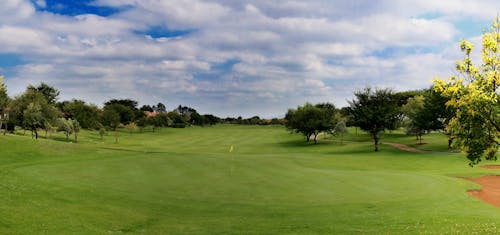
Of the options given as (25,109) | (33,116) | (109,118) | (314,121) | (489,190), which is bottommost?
(489,190)

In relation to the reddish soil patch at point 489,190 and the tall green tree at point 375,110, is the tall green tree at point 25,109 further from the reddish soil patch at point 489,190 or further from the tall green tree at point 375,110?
the reddish soil patch at point 489,190

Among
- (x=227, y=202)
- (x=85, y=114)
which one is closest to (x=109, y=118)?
(x=85, y=114)

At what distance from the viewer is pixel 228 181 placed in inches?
1033

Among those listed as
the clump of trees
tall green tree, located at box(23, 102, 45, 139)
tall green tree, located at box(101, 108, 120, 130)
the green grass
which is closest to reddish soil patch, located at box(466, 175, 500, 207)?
the green grass

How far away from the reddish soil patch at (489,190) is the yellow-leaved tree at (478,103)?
10.0 m

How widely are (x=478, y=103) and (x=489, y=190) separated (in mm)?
16931

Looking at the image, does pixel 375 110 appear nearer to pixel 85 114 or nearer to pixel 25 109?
pixel 25 109

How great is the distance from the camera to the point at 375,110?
63094mm

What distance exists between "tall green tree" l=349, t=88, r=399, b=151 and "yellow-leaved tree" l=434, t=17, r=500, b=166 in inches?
1907

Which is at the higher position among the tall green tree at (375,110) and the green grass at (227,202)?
the tall green tree at (375,110)

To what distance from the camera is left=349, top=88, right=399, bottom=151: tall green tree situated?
206ft

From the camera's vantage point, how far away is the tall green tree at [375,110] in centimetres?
6272

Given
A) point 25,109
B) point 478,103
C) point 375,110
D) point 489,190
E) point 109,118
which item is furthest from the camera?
point 109,118

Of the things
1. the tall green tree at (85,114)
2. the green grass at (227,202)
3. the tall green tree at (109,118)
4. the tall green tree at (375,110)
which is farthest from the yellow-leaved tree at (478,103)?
the tall green tree at (109,118)
